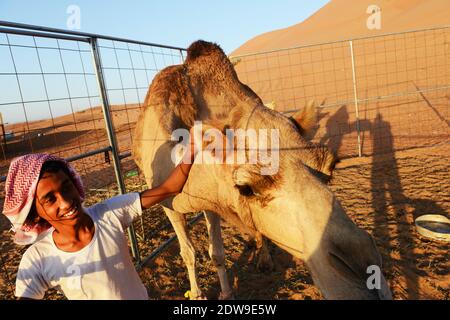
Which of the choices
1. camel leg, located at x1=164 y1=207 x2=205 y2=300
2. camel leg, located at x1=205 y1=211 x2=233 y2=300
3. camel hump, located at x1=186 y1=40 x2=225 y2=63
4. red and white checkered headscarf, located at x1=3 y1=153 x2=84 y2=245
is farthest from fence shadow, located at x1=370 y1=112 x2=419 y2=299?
red and white checkered headscarf, located at x1=3 y1=153 x2=84 y2=245

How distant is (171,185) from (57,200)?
0.84 meters

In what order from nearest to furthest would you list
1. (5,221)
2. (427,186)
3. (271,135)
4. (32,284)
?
(32,284) → (271,135) → (427,186) → (5,221)

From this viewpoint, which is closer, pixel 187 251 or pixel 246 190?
pixel 246 190

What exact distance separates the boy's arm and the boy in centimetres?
9

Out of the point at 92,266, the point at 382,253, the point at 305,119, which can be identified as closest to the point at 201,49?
the point at 305,119

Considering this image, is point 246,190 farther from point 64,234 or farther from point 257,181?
point 64,234

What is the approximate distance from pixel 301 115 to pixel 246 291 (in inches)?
105

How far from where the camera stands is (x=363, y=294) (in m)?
1.73

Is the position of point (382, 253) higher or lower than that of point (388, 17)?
lower

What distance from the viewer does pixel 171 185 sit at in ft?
8.34

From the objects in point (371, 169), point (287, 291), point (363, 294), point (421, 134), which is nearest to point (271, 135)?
point (363, 294)

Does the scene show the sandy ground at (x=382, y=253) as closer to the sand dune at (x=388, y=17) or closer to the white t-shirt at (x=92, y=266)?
the white t-shirt at (x=92, y=266)

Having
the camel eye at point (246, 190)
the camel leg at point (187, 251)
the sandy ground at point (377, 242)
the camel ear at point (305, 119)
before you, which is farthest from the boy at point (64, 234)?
the camel leg at point (187, 251)

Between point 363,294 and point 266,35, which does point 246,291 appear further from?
point 266,35
